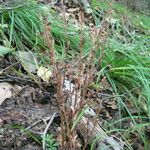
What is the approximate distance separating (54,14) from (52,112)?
146cm

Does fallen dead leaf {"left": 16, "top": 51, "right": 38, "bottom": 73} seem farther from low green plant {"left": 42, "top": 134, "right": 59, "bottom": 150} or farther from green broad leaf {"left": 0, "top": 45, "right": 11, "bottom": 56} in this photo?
low green plant {"left": 42, "top": 134, "right": 59, "bottom": 150}

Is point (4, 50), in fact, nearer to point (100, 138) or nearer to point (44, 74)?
point (44, 74)

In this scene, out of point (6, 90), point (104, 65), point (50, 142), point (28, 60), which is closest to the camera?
point (50, 142)

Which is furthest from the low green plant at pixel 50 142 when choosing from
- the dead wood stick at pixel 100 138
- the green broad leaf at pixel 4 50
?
the green broad leaf at pixel 4 50

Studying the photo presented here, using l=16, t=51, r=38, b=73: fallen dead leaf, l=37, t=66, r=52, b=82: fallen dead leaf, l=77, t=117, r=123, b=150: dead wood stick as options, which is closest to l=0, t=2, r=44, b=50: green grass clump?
l=16, t=51, r=38, b=73: fallen dead leaf

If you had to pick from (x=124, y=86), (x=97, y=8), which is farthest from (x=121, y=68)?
(x=97, y=8)

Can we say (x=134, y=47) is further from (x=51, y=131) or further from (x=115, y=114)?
Answer: (x=51, y=131)

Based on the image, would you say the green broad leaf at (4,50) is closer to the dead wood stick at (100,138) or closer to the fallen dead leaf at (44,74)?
the fallen dead leaf at (44,74)

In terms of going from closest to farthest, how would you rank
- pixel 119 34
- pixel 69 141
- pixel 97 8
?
pixel 69 141, pixel 119 34, pixel 97 8

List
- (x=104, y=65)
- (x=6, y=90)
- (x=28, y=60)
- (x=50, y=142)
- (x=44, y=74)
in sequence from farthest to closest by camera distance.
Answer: (x=104, y=65)
(x=28, y=60)
(x=44, y=74)
(x=6, y=90)
(x=50, y=142)

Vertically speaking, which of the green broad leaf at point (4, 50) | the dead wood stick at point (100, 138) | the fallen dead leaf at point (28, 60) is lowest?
the dead wood stick at point (100, 138)

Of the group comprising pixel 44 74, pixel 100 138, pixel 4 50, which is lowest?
pixel 100 138

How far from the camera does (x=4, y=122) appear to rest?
2.25 meters

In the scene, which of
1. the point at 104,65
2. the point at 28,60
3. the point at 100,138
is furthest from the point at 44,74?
the point at 100,138
